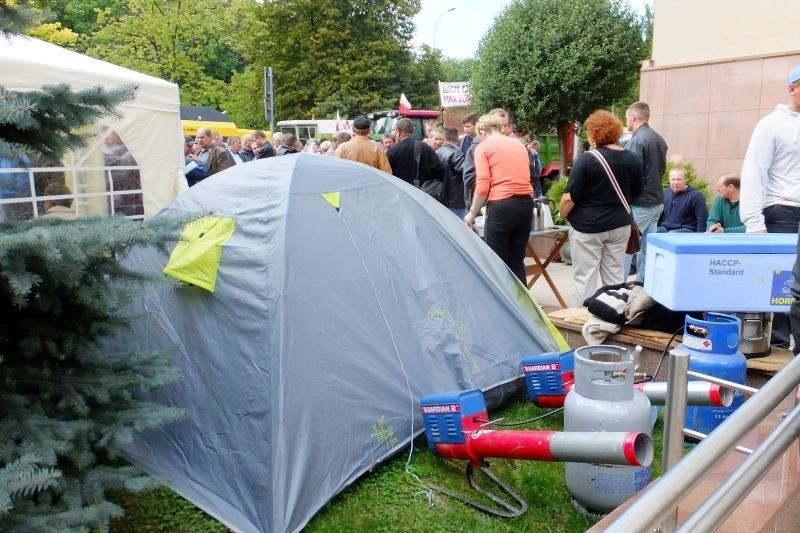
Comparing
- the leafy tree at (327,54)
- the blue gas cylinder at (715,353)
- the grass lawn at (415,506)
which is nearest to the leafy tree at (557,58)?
the leafy tree at (327,54)

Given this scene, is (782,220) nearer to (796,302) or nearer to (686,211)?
(796,302)

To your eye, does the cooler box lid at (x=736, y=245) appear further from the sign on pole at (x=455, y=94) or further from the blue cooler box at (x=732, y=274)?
the sign on pole at (x=455, y=94)

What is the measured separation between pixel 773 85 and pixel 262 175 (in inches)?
354

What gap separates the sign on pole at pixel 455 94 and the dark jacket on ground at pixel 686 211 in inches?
631

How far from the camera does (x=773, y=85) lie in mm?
9930

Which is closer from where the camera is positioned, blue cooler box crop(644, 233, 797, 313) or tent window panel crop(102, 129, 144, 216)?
blue cooler box crop(644, 233, 797, 313)

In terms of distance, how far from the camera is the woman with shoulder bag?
16.3 ft

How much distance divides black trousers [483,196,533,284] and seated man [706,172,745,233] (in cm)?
174

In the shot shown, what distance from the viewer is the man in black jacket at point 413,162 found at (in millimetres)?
7035

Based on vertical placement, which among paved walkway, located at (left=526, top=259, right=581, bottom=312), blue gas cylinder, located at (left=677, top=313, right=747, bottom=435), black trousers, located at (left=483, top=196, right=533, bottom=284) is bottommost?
paved walkway, located at (left=526, top=259, right=581, bottom=312)

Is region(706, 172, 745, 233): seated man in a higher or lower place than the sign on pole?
lower

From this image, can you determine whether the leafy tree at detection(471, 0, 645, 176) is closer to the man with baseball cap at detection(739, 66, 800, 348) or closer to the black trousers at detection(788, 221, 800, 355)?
the man with baseball cap at detection(739, 66, 800, 348)

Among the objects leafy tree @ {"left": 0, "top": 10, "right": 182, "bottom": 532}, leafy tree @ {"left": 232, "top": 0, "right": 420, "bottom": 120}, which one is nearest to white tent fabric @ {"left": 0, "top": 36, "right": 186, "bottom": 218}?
leafy tree @ {"left": 0, "top": 10, "right": 182, "bottom": 532}

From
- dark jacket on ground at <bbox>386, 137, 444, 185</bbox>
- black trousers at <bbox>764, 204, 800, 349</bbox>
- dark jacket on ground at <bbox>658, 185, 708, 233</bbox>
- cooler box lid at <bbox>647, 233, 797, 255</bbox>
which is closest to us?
cooler box lid at <bbox>647, 233, 797, 255</bbox>
